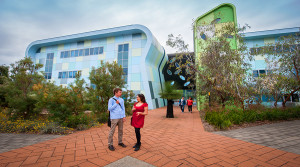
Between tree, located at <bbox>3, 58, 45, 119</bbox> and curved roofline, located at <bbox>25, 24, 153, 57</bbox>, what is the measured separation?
37.1 ft

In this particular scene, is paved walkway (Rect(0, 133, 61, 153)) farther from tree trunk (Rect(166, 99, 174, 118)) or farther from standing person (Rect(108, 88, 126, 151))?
tree trunk (Rect(166, 99, 174, 118))

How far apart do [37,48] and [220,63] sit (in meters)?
26.9

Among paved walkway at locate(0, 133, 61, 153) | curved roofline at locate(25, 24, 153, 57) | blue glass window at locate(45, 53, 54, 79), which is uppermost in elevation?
curved roofline at locate(25, 24, 153, 57)

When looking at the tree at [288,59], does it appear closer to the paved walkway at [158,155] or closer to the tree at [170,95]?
the tree at [170,95]

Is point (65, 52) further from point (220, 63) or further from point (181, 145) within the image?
point (181, 145)

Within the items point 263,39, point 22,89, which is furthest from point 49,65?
point 263,39

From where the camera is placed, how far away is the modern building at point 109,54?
1628cm

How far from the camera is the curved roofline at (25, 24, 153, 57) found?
16.5 metres

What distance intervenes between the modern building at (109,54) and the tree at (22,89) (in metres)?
8.10

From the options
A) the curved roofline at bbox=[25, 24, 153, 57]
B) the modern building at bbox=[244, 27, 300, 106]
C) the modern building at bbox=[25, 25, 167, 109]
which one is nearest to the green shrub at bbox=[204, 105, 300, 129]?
the modern building at bbox=[25, 25, 167, 109]

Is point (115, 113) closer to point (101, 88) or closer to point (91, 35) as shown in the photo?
point (101, 88)

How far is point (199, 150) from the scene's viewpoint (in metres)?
3.40

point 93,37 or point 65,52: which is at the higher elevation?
point 93,37

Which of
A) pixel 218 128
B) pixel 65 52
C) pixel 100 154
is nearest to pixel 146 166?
pixel 100 154
